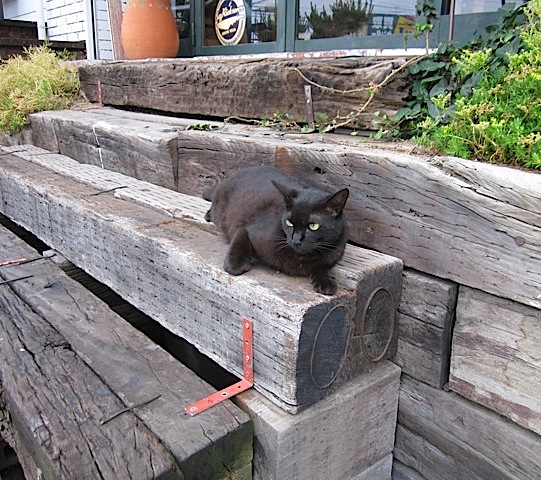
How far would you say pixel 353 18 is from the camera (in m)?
3.34

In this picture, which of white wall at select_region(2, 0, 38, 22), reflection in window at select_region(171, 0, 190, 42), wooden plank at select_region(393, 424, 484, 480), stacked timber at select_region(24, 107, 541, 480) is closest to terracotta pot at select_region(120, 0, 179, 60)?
reflection in window at select_region(171, 0, 190, 42)

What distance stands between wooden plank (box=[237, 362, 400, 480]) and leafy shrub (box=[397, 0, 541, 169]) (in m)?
0.78

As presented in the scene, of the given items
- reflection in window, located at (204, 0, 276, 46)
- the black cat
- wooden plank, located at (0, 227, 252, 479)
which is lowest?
wooden plank, located at (0, 227, 252, 479)

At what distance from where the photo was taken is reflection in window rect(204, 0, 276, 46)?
406cm

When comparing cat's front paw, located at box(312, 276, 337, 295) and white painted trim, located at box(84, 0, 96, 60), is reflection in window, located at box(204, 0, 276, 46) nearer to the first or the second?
white painted trim, located at box(84, 0, 96, 60)

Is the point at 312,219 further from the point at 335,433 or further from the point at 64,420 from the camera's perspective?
the point at 64,420

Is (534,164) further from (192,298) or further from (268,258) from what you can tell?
(192,298)

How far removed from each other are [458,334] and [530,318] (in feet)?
0.79

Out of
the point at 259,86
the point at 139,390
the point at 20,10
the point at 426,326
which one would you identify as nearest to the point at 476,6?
the point at 259,86

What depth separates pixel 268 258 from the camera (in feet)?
5.24

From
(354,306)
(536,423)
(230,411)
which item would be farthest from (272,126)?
(536,423)

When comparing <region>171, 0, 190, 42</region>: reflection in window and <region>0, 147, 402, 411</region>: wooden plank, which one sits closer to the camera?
<region>0, 147, 402, 411</region>: wooden plank

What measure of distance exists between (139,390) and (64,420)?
0.22 meters

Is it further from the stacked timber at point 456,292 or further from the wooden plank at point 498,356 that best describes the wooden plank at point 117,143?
the wooden plank at point 498,356
